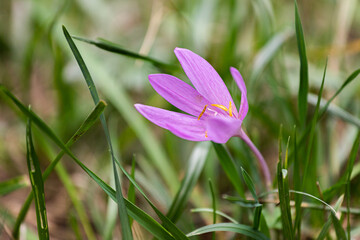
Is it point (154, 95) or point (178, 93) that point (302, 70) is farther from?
point (154, 95)

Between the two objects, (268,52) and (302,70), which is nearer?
(302,70)

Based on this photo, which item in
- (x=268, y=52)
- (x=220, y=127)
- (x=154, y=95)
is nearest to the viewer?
(x=220, y=127)

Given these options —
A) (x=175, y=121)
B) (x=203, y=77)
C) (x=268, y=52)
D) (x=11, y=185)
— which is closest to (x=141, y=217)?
(x=175, y=121)

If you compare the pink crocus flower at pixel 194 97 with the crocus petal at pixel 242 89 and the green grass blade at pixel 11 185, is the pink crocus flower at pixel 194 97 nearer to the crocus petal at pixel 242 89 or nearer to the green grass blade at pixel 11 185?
the crocus petal at pixel 242 89

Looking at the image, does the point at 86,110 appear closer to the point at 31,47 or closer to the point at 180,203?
the point at 31,47

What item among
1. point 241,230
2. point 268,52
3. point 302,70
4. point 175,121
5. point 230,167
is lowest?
point 241,230
